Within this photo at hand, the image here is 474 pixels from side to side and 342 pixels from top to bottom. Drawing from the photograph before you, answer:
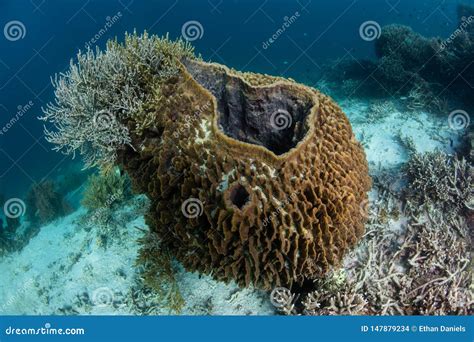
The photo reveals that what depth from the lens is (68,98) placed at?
428 centimetres

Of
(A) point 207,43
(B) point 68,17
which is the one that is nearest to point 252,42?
(A) point 207,43

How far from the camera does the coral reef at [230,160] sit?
3461 millimetres

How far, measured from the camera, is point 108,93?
431 cm

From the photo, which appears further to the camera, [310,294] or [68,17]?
[68,17]

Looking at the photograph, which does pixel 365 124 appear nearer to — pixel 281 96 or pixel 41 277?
pixel 281 96

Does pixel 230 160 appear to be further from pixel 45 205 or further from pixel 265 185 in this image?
pixel 45 205

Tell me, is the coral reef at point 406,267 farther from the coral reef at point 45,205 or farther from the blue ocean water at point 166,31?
the blue ocean water at point 166,31

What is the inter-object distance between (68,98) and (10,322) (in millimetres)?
2533

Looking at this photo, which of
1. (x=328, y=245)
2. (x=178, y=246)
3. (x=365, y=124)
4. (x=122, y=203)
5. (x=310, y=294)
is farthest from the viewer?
(x=365, y=124)

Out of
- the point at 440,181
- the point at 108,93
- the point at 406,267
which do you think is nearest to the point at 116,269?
the point at 108,93

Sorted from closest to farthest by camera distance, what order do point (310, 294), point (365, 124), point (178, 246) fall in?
point (178, 246) → point (310, 294) → point (365, 124)

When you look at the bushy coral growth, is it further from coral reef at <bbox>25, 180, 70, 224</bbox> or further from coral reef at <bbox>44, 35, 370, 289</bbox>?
coral reef at <bbox>25, 180, 70, 224</bbox>

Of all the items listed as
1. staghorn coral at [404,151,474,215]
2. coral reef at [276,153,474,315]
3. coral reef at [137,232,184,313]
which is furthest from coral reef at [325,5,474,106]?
coral reef at [137,232,184,313]

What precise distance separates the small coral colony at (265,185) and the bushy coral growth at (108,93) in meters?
0.02
